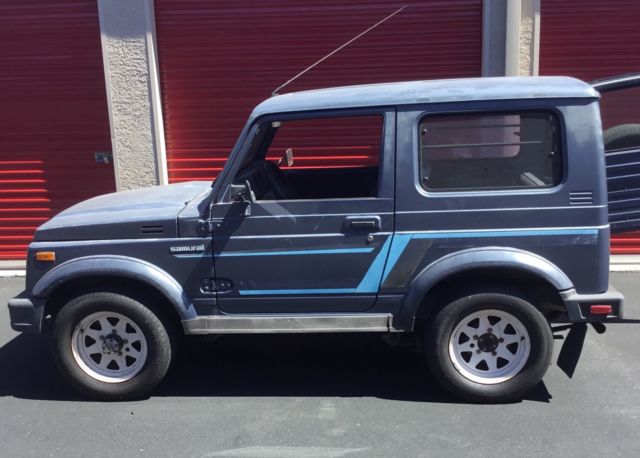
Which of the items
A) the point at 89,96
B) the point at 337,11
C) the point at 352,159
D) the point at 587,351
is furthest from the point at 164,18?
the point at 587,351

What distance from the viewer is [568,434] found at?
12.0 feet

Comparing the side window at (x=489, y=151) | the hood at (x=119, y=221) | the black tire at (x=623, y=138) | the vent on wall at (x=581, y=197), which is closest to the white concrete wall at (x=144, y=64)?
the black tire at (x=623, y=138)

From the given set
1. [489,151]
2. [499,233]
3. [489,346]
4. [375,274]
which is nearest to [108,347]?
[375,274]

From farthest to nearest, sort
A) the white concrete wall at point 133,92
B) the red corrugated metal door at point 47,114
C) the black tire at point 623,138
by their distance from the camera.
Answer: the red corrugated metal door at point 47,114 < the white concrete wall at point 133,92 < the black tire at point 623,138

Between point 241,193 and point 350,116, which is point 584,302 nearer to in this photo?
point 350,116

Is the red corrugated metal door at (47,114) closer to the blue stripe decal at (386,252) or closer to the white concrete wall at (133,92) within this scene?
the white concrete wall at (133,92)

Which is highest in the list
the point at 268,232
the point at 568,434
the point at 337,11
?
the point at 337,11

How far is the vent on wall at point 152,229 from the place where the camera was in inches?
160

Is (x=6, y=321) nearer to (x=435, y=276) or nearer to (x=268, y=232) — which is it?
(x=268, y=232)

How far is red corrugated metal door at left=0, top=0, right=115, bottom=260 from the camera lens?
23.6 ft

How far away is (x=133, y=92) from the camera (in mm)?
7160

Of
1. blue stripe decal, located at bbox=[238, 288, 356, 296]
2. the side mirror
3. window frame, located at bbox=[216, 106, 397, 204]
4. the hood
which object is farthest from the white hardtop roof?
blue stripe decal, located at bbox=[238, 288, 356, 296]

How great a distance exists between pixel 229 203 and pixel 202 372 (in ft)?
4.75

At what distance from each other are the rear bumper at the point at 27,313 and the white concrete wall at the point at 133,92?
11.0 feet
